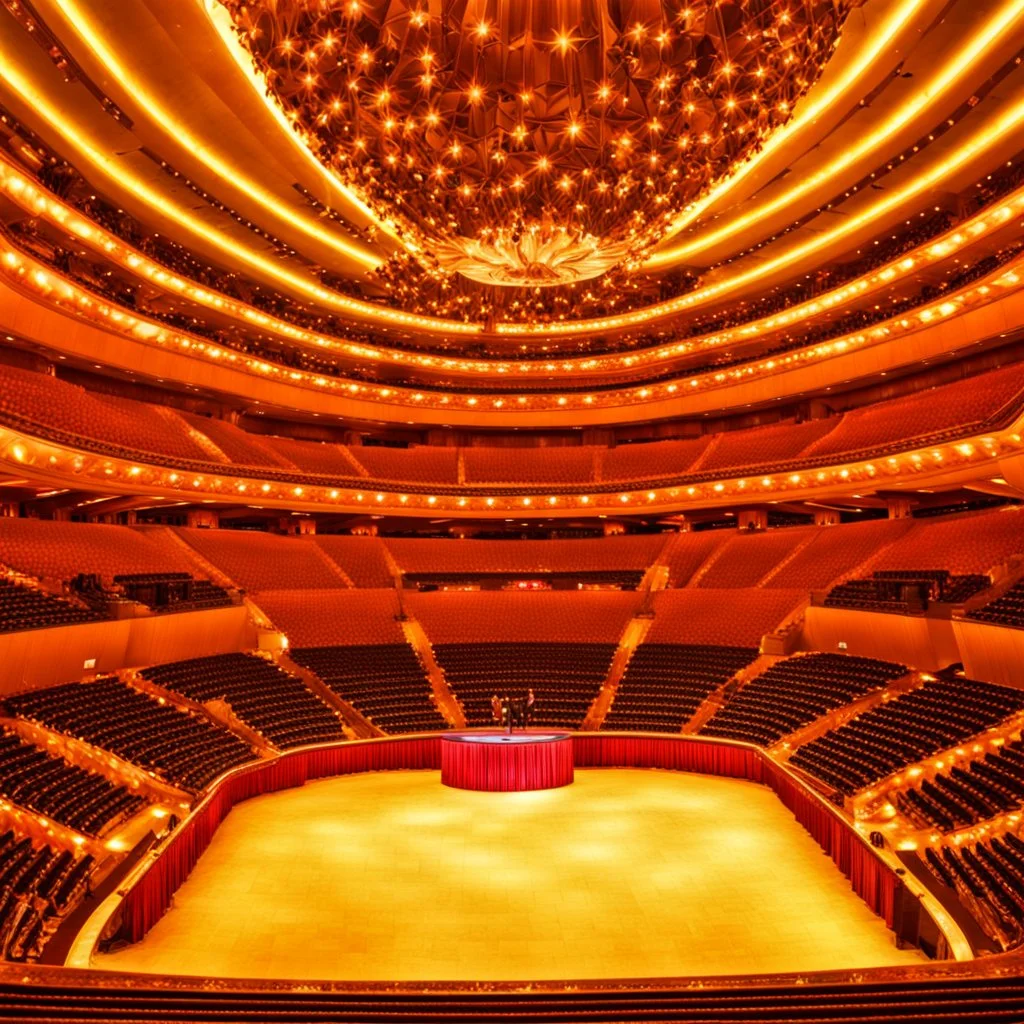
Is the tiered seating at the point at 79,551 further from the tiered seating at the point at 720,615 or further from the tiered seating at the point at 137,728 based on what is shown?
the tiered seating at the point at 720,615

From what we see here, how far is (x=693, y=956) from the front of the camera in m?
10.1

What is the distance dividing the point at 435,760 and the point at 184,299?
1517 cm

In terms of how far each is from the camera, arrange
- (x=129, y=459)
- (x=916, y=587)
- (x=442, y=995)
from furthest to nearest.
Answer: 1. (x=129, y=459)
2. (x=916, y=587)
3. (x=442, y=995)

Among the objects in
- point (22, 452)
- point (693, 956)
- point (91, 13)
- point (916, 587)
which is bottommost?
point (693, 956)

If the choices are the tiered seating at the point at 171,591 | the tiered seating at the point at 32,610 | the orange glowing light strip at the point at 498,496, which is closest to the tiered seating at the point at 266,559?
the orange glowing light strip at the point at 498,496

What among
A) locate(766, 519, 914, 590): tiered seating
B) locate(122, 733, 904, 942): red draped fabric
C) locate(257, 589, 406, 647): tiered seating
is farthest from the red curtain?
locate(766, 519, 914, 590): tiered seating

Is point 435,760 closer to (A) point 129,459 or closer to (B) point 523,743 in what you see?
(B) point 523,743

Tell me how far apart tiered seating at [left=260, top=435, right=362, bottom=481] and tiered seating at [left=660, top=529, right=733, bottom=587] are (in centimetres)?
1066

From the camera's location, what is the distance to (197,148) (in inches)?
843

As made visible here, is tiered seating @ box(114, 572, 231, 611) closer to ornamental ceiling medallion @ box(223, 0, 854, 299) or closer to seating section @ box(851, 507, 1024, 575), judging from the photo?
ornamental ceiling medallion @ box(223, 0, 854, 299)

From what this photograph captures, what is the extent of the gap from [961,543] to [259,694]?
664 inches

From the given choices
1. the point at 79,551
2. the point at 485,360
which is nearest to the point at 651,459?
the point at 485,360

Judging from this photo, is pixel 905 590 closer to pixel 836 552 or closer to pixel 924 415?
pixel 836 552

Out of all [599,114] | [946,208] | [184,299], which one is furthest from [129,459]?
[946,208]
